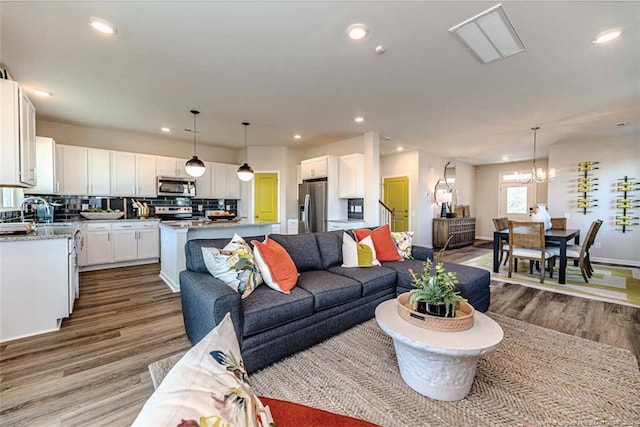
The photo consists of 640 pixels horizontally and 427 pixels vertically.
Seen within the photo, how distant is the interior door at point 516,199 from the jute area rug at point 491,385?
7.68 metres

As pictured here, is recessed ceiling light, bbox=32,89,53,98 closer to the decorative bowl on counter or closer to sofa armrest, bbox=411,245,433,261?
the decorative bowl on counter

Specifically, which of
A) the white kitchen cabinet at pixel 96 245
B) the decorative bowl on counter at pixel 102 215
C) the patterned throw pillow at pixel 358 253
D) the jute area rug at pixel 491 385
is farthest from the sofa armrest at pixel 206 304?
the decorative bowl on counter at pixel 102 215

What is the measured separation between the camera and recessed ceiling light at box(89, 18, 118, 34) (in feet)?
7.39

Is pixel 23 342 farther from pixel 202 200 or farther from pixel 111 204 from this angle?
pixel 202 200

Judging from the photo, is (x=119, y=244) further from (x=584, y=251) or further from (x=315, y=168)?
(x=584, y=251)

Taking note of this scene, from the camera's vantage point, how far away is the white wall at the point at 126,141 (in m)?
5.12

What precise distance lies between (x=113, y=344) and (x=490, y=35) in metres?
4.32

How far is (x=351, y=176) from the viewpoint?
5648mm

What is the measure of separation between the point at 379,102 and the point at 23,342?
15.5 ft

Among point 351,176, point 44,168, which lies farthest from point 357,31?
point 44,168

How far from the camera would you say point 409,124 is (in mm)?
4992

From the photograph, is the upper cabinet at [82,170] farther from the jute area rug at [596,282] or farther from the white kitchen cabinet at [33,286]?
the jute area rug at [596,282]

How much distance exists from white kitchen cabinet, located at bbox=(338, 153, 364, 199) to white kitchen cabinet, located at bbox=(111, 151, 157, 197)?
13.1 feet

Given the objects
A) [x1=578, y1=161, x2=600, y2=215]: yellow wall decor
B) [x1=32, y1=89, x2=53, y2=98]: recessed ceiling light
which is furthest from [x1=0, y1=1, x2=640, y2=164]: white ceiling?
[x1=578, y1=161, x2=600, y2=215]: yellow wall decor
